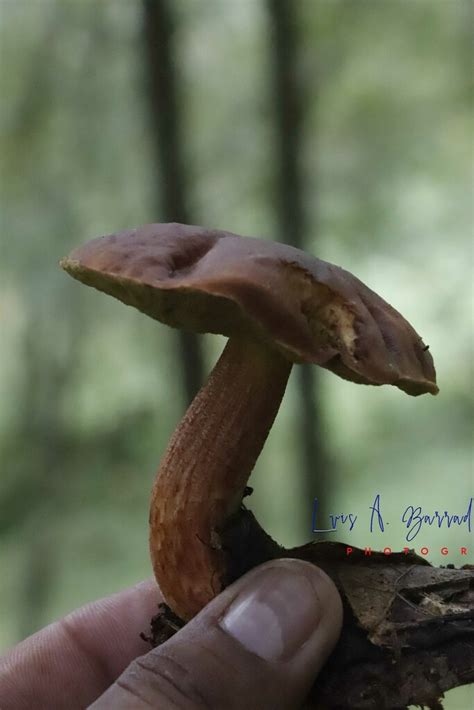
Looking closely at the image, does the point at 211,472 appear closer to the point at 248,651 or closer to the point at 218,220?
the point at 248,651

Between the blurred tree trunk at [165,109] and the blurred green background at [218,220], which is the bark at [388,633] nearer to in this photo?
the blurred green background at [218,220]

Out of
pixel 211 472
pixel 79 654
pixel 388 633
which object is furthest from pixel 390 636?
pixel 79 654

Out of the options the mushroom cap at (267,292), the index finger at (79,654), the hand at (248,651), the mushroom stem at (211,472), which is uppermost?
the mushroom cap at (267,292)

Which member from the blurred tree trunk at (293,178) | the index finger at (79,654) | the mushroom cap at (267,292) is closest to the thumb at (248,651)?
the mushroom cap at (267,292)

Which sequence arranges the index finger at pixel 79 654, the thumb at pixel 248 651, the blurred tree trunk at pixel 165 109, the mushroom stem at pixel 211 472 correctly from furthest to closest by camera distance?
the blurred tree trunk at pixel 165 109, the index finger at pixel 79 654, the mushroom stem at pixel 211 472, the thumb at pixel 248 651

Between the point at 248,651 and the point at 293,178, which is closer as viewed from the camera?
the point at 248,651

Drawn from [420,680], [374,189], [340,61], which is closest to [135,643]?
[420,680]

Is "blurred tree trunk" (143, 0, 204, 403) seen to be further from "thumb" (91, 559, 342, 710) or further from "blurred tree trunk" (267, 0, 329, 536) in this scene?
"thumb" (91, 559, 342, 710)
